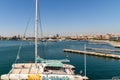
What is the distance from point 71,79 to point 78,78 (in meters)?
1.29

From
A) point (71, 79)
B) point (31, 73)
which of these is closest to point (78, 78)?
point (71, 79)

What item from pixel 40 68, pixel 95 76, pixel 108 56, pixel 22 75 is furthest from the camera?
pixel 108 56

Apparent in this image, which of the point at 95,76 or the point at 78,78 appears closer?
the point at 78,78

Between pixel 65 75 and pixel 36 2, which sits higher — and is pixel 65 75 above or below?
below

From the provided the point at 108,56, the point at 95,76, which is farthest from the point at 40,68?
the point at 108,56

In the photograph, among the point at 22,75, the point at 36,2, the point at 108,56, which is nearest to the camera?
the point at 36,2

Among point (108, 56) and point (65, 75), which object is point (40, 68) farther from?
point (108, 56)

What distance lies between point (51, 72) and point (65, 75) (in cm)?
248

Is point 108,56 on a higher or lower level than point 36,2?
lower

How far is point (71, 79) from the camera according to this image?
28.4m

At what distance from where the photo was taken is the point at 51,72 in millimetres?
29875

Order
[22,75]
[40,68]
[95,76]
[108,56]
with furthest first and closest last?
[108,56], [95,76], [40,68], [22,75]

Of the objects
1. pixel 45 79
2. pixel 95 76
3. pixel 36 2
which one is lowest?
pixel 95 76

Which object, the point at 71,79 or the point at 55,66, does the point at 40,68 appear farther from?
the point at 71,79
